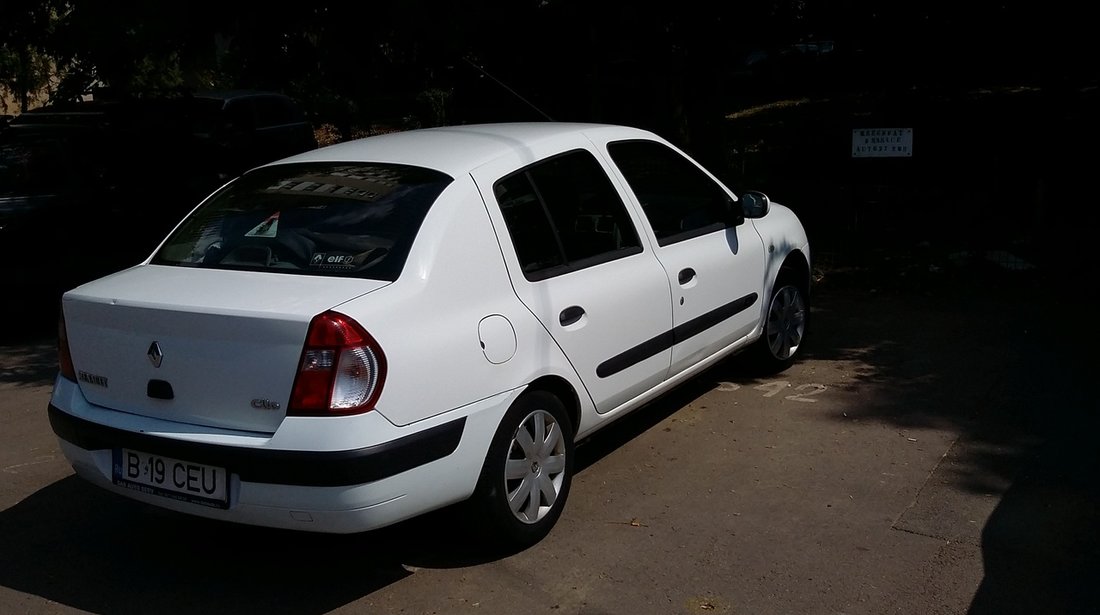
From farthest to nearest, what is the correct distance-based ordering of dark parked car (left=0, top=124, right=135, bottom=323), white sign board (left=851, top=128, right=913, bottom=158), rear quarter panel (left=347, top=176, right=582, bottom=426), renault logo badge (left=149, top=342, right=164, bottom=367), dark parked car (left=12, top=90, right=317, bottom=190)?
dark parked car (left=12, top=90, right=317, bottom=190) → white sign board (left=851, top=128, right=913, bottom=158) → dark parked car (left=0, top=124, right=135, bottom=323) → renault logo badge (left=149, top=342, right=164, bottom=367) → rear quarter panel (left=347, top=176, right=582, bottom=426)

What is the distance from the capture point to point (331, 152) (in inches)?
209

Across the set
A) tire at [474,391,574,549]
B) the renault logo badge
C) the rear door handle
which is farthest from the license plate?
the rear door handle

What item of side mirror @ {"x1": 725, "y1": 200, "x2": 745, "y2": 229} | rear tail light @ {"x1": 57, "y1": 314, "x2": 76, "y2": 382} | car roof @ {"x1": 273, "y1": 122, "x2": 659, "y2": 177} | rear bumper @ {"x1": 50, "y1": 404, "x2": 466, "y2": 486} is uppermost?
car roof @ {"x1": 273, "y1": 122, "x2": 659, "y2": 177}

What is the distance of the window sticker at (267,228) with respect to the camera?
4613mm

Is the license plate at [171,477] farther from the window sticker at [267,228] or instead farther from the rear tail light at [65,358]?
the window sticker at [267,228]

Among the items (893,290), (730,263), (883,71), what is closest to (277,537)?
(730,263)

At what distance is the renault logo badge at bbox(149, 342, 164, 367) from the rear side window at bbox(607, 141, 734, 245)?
7.96 ft

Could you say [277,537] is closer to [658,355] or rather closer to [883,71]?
[658,355]

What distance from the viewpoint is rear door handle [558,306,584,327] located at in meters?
4.72

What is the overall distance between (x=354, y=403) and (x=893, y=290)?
6483 millimetres

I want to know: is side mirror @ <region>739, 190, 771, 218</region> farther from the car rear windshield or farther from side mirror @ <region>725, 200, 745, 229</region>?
the car rear windshield

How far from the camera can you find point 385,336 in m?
3.96

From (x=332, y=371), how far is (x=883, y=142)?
7654 millimetres

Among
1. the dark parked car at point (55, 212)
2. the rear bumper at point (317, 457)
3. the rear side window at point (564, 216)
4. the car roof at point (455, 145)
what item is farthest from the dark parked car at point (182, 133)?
the rear bumper at point (317, 457)
